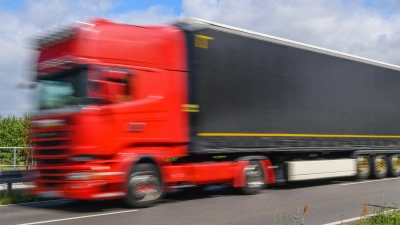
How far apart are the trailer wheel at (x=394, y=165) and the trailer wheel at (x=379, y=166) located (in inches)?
11.9

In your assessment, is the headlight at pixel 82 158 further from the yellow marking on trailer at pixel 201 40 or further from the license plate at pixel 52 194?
the yellow marking on trailer at pixel 201 40

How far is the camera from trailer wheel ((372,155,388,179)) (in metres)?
18.4

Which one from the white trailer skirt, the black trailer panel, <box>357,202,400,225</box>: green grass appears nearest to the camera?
<box>357,202,400,225</box>: green grass

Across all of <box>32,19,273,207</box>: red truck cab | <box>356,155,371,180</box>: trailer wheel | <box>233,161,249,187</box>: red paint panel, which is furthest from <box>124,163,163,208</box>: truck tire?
<box>356,155,371,180</box>: trailer wheel

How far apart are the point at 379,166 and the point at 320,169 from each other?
12.6 feet

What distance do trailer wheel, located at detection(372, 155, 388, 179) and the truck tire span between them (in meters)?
9.61

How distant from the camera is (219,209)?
36.2ft

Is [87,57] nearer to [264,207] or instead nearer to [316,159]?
[264,207]

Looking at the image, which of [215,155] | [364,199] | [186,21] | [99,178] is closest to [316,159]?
[364,199]

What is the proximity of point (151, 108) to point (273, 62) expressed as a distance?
4.13m

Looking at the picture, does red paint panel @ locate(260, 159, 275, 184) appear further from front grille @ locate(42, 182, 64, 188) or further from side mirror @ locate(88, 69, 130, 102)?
front grille @ locate(42, 182, 64, 188)

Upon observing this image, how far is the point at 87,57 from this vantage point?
34.2 ft

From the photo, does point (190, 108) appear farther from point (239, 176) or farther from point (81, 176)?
point (81, 176)

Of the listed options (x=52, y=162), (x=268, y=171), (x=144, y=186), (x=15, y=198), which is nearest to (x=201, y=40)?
(x=144, y=186)
